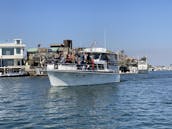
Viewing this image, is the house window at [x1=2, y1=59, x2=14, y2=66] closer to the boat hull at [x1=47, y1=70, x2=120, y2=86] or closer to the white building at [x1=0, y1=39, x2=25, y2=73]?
the white building at [x1=0, y1=39, x2=25, y2=73]

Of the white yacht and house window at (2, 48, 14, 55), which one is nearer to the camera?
the white yacht

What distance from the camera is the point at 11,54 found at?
159 meters

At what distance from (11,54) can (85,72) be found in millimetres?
94198

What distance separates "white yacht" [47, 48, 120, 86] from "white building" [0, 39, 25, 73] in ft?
281

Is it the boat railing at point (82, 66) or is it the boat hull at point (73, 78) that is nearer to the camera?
the boat railing at point (82, 66)

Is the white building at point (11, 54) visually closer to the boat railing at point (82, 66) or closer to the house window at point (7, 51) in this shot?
the house window at point (7, 51)

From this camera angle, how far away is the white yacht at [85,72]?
2670 inches

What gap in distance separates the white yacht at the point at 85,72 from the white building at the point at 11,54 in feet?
281

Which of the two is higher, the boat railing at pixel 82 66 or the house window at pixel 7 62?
the house window at pixel 7 62

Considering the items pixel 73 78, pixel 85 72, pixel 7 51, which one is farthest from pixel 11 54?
pixel 85 72

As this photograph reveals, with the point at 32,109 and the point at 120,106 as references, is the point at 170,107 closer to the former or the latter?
the point at 120,106

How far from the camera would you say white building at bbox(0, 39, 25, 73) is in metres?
158

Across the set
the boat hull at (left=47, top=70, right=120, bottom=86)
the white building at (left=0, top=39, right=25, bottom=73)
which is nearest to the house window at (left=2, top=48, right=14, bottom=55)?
the white building at (left=0, top=39, right=25, bottom=73)

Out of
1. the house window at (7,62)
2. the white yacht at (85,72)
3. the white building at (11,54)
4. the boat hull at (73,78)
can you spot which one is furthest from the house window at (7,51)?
the boat hull at (73,78)
